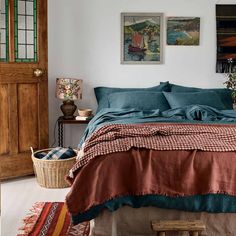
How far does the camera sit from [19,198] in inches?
139

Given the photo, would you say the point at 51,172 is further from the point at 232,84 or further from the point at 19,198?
the point at 232,84

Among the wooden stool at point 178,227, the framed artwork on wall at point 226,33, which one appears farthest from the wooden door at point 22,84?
the wooden stool at point 178,227

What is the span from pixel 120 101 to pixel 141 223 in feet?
6.40

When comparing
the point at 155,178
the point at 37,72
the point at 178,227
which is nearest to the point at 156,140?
the point at 155,178

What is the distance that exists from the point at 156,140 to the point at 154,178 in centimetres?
28

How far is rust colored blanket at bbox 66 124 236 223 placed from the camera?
2.44 meters

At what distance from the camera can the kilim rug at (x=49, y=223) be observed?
2.78 meters

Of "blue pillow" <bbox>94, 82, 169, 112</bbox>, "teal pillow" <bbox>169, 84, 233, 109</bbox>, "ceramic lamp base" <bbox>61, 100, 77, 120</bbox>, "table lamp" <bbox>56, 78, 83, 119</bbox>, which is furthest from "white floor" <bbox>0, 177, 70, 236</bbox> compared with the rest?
"teal pillow" <bbox>169, 84, 233, 109</bbox>

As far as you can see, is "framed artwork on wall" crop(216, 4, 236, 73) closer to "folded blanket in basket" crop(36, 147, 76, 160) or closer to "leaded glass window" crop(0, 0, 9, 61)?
"folded blanket in basket" crop(36, 147, 76, 160)

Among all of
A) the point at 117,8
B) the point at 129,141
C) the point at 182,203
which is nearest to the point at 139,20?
the point at 117,8

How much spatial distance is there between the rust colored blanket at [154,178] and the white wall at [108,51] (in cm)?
233

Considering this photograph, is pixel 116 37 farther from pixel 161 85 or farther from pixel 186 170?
pixel 186 170

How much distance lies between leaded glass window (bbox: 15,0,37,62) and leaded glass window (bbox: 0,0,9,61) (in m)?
0.10

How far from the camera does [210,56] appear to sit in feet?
15.8
